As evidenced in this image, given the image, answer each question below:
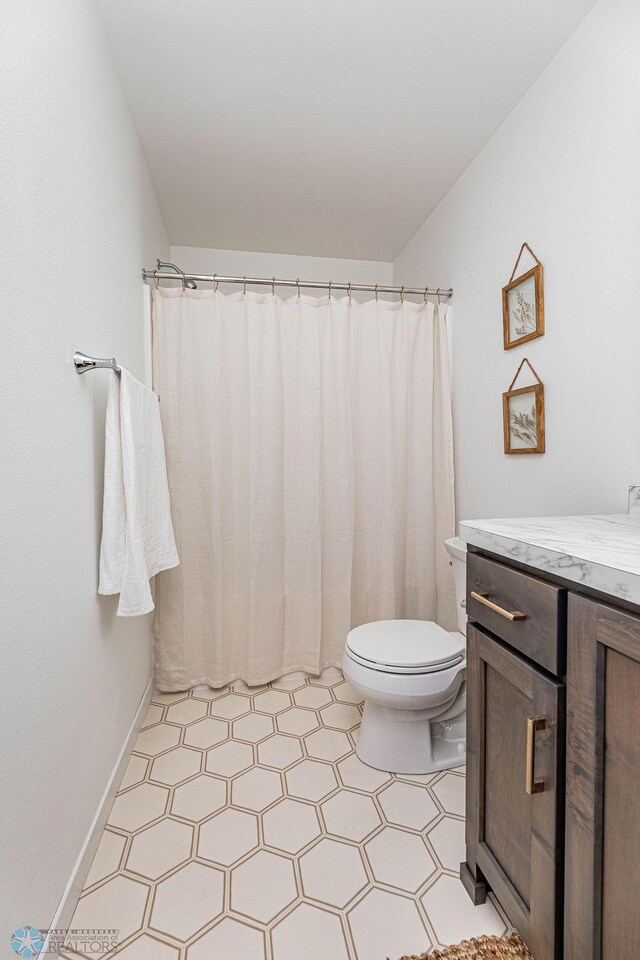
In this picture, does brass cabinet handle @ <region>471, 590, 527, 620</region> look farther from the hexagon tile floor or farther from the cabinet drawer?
the hexagon tile floor

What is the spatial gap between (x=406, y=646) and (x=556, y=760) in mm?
865

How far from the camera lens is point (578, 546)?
0.83 meters

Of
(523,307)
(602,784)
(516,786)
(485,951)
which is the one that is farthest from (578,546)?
(523,307)

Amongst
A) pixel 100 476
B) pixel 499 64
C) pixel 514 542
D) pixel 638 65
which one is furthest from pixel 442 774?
pixel 499 64

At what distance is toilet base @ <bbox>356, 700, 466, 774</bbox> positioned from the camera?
162 centimetres

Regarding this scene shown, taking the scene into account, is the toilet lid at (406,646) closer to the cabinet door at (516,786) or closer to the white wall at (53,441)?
the cabinet door at (516,786)

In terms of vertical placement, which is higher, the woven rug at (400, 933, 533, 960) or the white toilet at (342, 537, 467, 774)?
the white toilet at (342, 537, 467, 774)

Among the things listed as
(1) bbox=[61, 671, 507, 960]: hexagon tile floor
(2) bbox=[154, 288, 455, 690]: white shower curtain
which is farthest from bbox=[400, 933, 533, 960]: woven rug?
(2) bbox=[154, 288, 455, 690]: white shower curtain

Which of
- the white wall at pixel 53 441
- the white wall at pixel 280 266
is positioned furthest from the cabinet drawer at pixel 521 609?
the white wall at pixel 280 266

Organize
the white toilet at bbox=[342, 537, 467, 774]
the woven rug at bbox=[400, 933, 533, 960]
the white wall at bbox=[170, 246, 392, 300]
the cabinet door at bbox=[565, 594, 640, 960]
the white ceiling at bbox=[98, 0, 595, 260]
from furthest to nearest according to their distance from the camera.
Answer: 1. the white wall at bbox=[170, 246, 392, 300]
2. the white toilet at bbox=[342, 537, 467, 774]
3. the white ceiling at bbox=[98, 0, 595, 260]
4. the woven rug at bbox=[400, 933, 533, 960]
5. the cabinet door at bbox=[565, 594, 640, 960]

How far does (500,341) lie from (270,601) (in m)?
1.51

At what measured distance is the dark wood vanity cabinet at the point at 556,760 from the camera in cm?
69

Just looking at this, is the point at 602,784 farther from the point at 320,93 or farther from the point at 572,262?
the point at 320,93

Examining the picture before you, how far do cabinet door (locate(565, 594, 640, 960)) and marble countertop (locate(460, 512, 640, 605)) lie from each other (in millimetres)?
43
